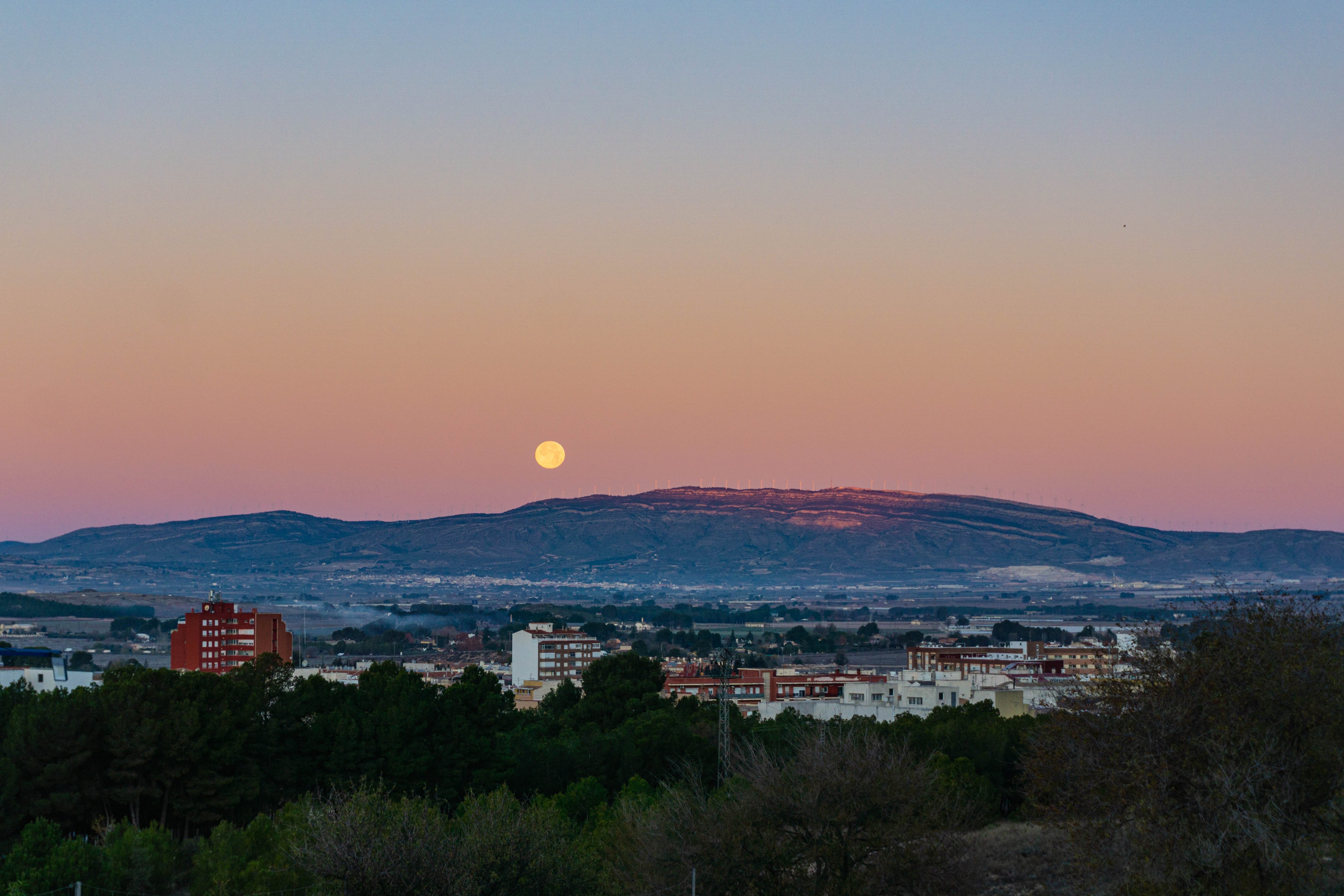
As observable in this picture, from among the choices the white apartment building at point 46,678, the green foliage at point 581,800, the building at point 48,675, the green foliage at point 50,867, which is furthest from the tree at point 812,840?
the white apartment building at point 46,678

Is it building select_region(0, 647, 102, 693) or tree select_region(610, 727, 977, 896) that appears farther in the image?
building select_region(0, 647, 102, 693)

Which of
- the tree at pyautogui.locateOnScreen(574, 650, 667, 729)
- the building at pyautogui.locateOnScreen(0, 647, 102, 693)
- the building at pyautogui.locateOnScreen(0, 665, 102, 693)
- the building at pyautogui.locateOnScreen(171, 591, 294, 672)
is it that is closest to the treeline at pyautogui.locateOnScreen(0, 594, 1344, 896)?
the tree at pyautogui.locateOnScreen(574, 650, 667, 729)

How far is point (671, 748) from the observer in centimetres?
4341

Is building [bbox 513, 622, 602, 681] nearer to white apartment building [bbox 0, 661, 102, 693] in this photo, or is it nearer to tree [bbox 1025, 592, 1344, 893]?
white apartment building [bbox 0, 661, 102, 693]

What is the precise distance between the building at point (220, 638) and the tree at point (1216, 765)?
74.1 meters

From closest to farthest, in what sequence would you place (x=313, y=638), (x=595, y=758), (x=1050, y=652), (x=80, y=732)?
(x=80, y=732), (x=595, y=758), (x=1050, y=652), (x=313, y=638)

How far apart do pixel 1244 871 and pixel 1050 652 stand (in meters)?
93.8

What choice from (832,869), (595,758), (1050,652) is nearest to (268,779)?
(595,758)

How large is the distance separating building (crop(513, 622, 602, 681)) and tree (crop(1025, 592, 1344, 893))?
92.3 meters

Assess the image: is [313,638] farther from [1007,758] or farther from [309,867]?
[309,867]

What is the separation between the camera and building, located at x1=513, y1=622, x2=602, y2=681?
116375 mm

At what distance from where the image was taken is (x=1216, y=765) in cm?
2156

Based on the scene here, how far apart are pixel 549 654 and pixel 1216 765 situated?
98.5 meters

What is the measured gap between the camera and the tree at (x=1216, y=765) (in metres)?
20.9
